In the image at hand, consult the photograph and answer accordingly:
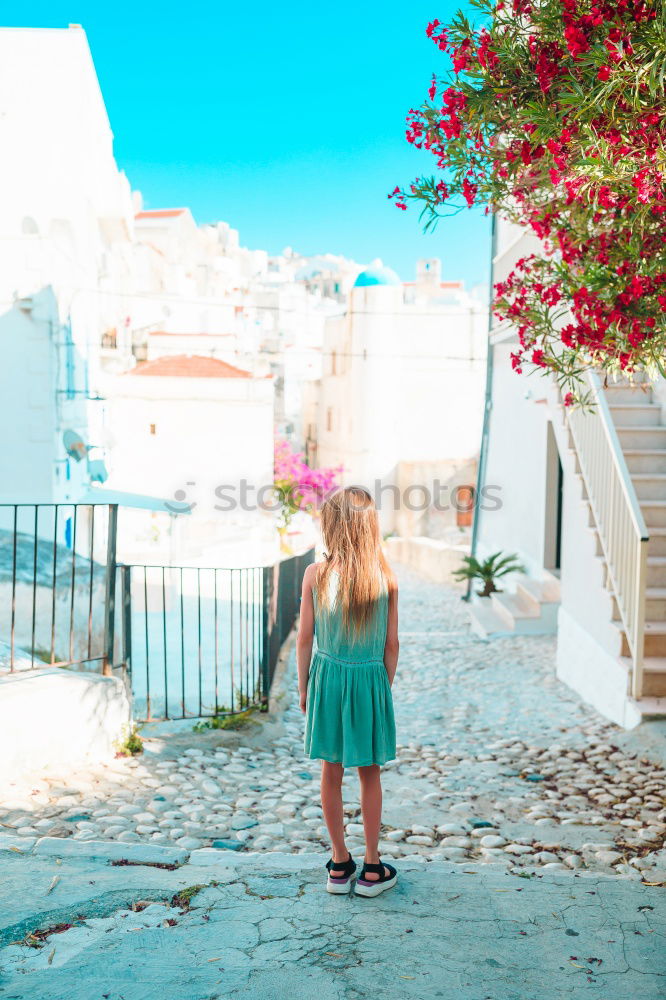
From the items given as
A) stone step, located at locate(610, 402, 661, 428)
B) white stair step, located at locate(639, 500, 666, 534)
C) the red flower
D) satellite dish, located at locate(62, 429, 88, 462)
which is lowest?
white stair step, located at locate(639, 500, 666, 534)

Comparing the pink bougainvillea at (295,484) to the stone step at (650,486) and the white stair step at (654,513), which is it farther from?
the white stair step at (654,513)

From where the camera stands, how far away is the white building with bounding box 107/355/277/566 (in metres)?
25.2

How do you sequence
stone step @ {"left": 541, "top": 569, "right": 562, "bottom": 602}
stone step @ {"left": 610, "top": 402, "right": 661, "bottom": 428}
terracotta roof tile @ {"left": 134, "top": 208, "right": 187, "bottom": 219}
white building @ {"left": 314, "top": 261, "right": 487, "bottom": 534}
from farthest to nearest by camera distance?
terracotta roof tile @ {"left": 134, "top": 208, "right": 187, "bottom": 219}, white building @ {"left": 314, "top": 261, "right": 487, "bottom": 534}, stone step @ {"left": 541, "top": 569, "right": 562, "bottom": 602}, stone step @ {"left": 610, "top": 402, "right": 661, "bottom": 428}

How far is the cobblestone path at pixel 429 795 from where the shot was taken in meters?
3.83

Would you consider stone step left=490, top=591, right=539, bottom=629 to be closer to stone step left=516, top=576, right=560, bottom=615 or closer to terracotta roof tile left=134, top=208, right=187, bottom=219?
stone step left=516, top=576, right=560, bottom=615

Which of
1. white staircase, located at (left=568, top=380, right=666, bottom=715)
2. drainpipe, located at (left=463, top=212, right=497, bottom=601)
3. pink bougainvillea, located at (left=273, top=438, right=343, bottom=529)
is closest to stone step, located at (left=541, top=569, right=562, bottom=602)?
drainpipe, located at (left=463, top=212, right=497, bottom=601)

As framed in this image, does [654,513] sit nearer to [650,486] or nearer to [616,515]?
[650,486]

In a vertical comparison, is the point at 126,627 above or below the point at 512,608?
above

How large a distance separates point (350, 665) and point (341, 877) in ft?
2.58

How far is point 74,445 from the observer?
14031 mm

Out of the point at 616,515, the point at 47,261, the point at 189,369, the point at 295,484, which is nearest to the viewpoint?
the point at 616,515

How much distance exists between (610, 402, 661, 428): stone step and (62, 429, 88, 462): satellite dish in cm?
940

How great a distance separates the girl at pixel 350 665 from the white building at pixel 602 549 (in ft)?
10.1

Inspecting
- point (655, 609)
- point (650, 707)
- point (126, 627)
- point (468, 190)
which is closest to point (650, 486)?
point (655, 609)
